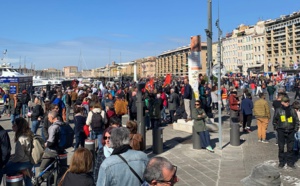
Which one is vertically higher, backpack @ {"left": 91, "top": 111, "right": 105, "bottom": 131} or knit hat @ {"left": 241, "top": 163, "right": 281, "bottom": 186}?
knit hat @ {"left": 241, "top": 163, "right": 281, "bottom": 186}

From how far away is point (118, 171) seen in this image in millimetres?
3457

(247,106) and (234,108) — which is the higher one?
(247,106)

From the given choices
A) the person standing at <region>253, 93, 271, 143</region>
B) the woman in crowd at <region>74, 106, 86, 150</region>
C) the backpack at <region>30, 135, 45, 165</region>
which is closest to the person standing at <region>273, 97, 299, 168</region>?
the person standing at <region>253, 93, 271, 143</region>

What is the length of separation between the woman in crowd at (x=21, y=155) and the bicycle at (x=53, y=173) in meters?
0.43

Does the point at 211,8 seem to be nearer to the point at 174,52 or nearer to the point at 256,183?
the point at 256,183

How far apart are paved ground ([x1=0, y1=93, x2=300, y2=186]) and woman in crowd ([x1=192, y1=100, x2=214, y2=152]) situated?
0.89 feet

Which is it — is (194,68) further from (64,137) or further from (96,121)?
(64,137)

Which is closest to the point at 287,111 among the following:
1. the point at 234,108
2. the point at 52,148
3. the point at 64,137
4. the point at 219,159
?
the point at 219,159

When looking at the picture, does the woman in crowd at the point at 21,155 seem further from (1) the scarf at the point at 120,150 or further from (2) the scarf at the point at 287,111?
(2) the scarf at the point at 287,111

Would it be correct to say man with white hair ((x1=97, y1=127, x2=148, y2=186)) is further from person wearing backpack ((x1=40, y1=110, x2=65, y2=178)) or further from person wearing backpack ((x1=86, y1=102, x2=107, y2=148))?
person wearing backpack ((x1=86, y1=102, x2=107, y2=148))

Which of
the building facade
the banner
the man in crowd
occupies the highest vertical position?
the building facade

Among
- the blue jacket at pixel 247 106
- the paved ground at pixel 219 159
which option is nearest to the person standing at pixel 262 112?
the paved ground at pixel 219 159

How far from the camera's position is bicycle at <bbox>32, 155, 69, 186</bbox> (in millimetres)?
6162

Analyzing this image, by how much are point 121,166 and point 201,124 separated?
6471mm
